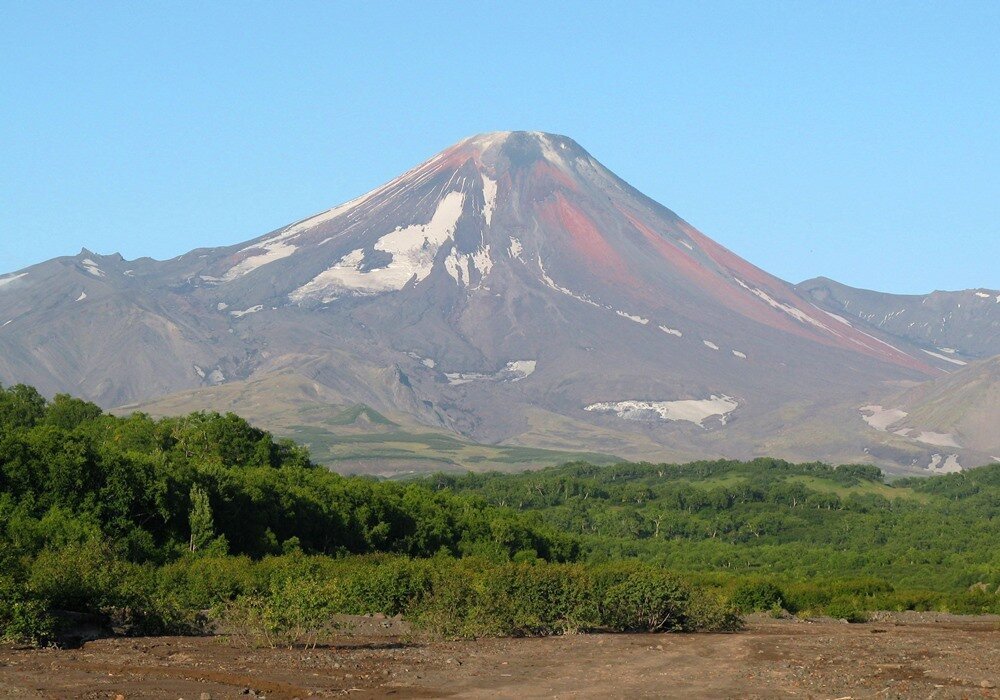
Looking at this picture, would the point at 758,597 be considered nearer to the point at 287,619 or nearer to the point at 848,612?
the point at 848,612

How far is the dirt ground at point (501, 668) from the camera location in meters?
27.4

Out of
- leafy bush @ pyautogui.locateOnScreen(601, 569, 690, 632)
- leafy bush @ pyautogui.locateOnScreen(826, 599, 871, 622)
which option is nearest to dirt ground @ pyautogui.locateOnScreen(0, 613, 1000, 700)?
leafy bush @ pyautogui.locateOnScreen(601, 569, 690, 632)

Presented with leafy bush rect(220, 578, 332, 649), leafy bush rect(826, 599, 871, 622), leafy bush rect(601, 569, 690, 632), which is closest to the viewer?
leafy bush rect(220, 578, 332, 649)

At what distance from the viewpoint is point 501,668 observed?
32406 mm

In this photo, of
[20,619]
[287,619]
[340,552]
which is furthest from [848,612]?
[20,619]

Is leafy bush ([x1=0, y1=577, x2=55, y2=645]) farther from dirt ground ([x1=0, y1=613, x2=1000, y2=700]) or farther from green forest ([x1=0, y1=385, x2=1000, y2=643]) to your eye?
dirt ground ([x1=0, y1=613, x2=1000, y2=700])

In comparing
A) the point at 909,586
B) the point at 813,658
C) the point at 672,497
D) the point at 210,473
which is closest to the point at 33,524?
the point at 210,473

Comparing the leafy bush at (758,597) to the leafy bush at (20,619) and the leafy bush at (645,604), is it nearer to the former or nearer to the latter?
the leafy bush at (645,604)

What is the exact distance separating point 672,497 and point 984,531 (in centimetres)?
3261

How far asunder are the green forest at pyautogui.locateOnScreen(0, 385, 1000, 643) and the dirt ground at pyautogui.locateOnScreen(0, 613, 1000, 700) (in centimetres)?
146

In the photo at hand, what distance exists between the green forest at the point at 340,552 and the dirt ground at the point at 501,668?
1459 mm

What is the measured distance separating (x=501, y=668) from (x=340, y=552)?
30.3m

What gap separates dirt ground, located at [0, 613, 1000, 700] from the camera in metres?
27.4

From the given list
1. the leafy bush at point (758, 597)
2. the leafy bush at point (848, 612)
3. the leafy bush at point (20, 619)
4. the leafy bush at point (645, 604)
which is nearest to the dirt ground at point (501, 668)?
the leafy bush at point (20, 619)
